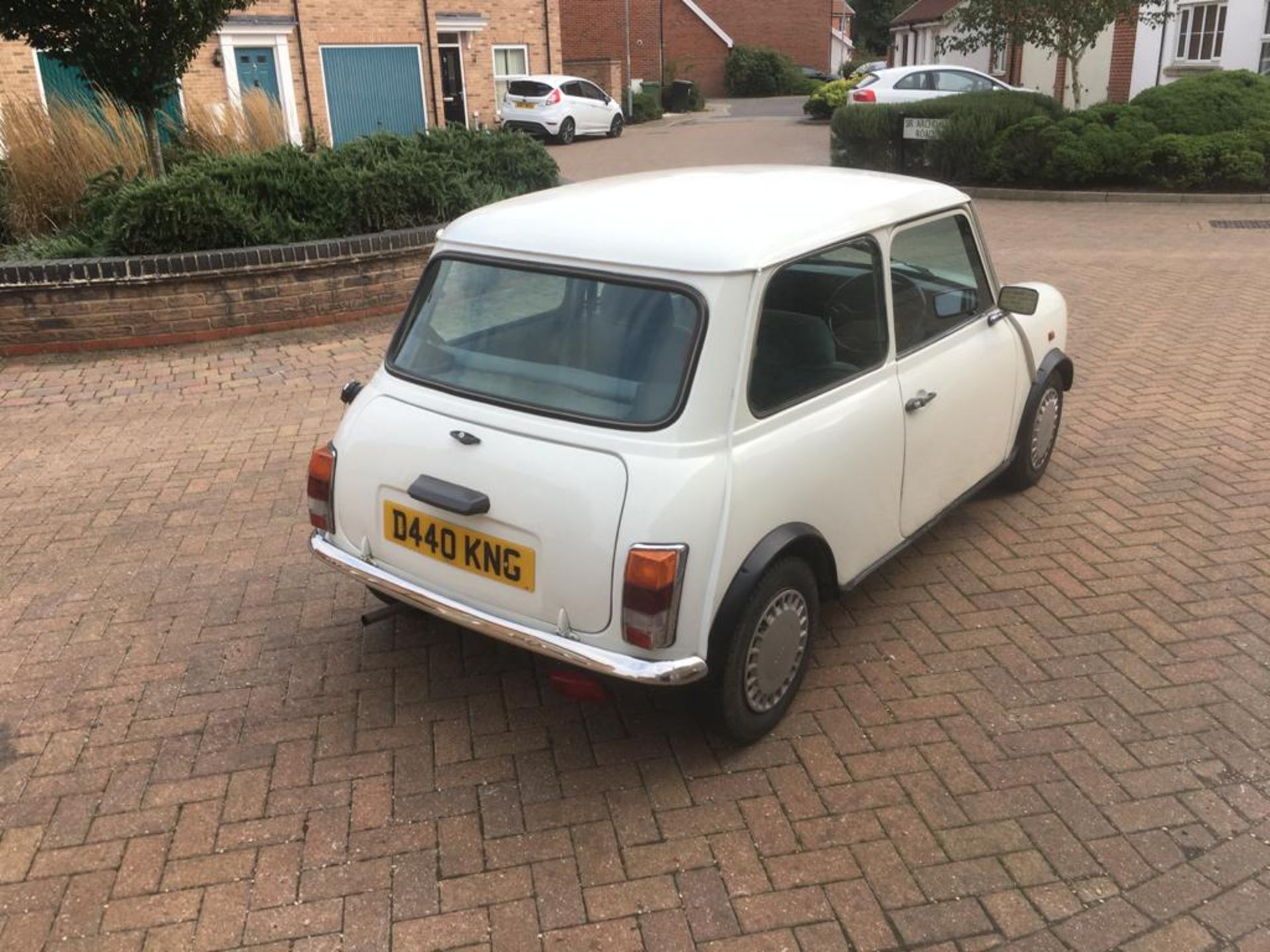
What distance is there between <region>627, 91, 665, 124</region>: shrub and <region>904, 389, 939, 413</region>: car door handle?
108 ft

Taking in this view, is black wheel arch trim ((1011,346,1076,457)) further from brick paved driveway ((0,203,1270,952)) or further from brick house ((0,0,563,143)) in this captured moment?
brick house ((0,0,563,143))

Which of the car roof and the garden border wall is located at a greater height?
Result: the car roof

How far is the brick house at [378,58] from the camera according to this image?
22.6m

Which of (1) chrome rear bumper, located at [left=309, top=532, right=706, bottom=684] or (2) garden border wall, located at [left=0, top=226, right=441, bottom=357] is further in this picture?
(2) garden border wall, located at [left=0, top=226, right=441, bottom=357]

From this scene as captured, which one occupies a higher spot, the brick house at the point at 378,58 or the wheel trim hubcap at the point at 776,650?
the brick house at the point at 378,58

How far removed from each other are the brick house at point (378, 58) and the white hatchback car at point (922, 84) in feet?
30.9

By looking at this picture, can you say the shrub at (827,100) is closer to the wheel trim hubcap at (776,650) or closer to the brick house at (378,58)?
the brick house at (378,58)

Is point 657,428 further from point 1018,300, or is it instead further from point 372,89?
point 372,89

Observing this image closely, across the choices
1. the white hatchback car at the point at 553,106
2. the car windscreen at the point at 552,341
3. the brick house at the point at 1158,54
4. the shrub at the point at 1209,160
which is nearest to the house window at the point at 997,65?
the brick house at the point at 1158,54

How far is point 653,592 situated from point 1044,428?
124 inches

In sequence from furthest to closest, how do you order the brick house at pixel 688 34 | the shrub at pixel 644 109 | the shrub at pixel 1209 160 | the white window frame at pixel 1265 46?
the brick house at pixel 688 34 < the shrub at pixel 644 109 < the white window frame at pixel 1265 46 < the shrub at pixel 1209 160

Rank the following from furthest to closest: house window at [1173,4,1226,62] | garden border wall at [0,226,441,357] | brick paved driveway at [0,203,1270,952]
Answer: house window at [1173,4,1226,62] < garden border wall at [0,226,441,357] < brick paved driveway at [0,203,1270,952]

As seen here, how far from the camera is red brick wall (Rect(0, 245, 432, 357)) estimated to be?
307 inches

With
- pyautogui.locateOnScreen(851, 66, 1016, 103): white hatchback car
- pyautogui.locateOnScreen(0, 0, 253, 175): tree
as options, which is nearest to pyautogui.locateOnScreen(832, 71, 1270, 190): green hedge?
pyautogui.locateOnScreen(851, 66, 1016, 103): white hatchback car
